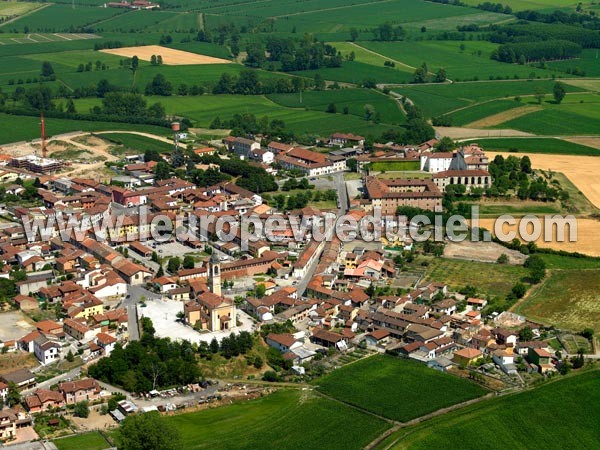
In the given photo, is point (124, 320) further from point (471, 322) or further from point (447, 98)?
point (447, 98)

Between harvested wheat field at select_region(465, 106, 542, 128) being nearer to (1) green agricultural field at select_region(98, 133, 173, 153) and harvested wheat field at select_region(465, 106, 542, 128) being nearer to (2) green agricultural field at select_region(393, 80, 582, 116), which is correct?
(2) green agricultural field at select_region(393, 80, 582, 116)

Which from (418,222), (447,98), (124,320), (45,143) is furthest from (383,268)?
(447,98)

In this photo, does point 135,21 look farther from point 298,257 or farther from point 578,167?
point 298,257

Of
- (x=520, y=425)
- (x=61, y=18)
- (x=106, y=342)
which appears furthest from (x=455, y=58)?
(x=520, y=425)

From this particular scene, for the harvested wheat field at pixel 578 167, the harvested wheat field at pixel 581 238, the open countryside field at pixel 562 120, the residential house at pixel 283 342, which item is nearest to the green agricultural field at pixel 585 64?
the open countryside field at pixel 562 120

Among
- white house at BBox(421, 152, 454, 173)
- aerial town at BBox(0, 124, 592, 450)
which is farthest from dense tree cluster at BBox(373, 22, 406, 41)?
aerial town at BBox(0, 124, 592, 450)
